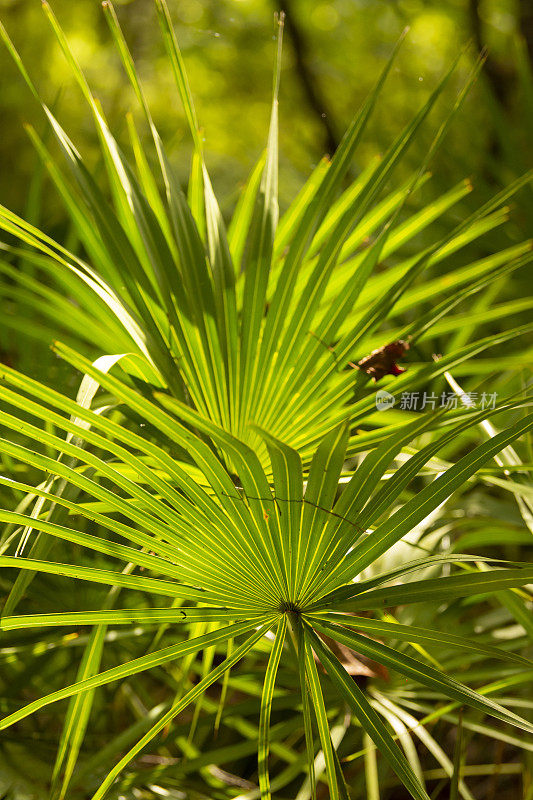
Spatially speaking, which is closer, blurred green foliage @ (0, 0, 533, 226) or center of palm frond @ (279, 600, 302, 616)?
center of palm frond @ (279, 600, 302, 616)

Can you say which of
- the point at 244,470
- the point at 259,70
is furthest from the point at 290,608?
the point at 259,70

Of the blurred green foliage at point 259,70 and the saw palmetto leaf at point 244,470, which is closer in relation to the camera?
the saw palmetto leaf at point 244,470

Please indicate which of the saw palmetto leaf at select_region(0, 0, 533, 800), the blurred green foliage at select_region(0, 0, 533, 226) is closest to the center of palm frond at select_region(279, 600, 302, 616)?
the saw palmetto leaf at select_region(0, 0, 533, 800)

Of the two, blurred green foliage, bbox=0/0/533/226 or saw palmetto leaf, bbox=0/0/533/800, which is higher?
blurred green foliage, bbox=0/0/533/226

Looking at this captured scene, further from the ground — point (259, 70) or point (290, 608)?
point (259, 70)

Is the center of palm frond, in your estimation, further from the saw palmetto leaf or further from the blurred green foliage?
the blurred green foliage

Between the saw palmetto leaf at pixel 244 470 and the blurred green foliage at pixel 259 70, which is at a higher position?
the blurred green foliage at pixel 259 70

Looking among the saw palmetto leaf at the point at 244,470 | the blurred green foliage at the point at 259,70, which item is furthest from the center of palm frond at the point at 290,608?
the blurred green foliage at the point at 259,70

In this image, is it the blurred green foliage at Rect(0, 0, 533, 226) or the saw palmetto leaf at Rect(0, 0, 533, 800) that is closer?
the saw palmetto leaf at Rect(0, 0, 533, 800)

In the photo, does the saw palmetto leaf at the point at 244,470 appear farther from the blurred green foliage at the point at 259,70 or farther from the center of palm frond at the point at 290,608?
the blurred green foliage at the point at 259,70

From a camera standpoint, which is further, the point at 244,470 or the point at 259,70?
the point at 259,70

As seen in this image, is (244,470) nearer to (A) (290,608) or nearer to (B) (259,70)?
(A) (290,608)

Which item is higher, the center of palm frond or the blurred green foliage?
the blurred green foliage
